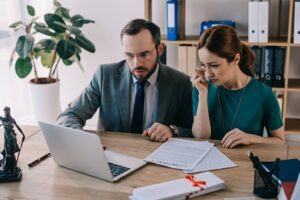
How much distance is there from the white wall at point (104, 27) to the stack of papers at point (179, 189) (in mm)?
2349

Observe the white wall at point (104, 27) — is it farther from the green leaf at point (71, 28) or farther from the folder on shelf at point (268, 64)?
the green leaf at point (71, 28)

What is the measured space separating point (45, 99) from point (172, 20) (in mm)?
1245

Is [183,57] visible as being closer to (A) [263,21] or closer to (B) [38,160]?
(A) [263,21]

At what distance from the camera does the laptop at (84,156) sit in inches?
54.5

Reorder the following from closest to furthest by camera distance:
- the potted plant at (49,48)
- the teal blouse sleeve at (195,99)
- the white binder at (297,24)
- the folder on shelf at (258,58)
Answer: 1. the teal blouse sleeve at (195,99)
2. the white binder at (297,24)
3. the folder on shelf at (258,58)
4. the potted plant at (49,48)

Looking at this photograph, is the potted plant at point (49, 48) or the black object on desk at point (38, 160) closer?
the black object on desk at point (38, 160)

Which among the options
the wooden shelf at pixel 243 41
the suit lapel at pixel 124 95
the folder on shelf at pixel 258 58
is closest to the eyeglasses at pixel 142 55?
the suit lapel at pixel 124 95

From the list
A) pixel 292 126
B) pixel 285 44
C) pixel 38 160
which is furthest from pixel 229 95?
pixel 292 126

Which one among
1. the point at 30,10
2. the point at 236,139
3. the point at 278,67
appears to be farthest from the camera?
the point at 30,10

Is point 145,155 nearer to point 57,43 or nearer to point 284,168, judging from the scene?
point 284,168

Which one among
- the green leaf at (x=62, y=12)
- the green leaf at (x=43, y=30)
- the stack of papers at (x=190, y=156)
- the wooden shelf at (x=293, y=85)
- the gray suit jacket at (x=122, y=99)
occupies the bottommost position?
the wooden shelf at (x=293, y=85)

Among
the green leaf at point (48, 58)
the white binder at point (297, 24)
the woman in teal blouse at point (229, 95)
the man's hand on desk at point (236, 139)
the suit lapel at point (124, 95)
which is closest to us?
the man's hand on desk at point (236, 139)

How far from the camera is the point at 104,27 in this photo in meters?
3.87

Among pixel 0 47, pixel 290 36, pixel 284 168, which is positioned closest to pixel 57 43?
pixel 0 47
